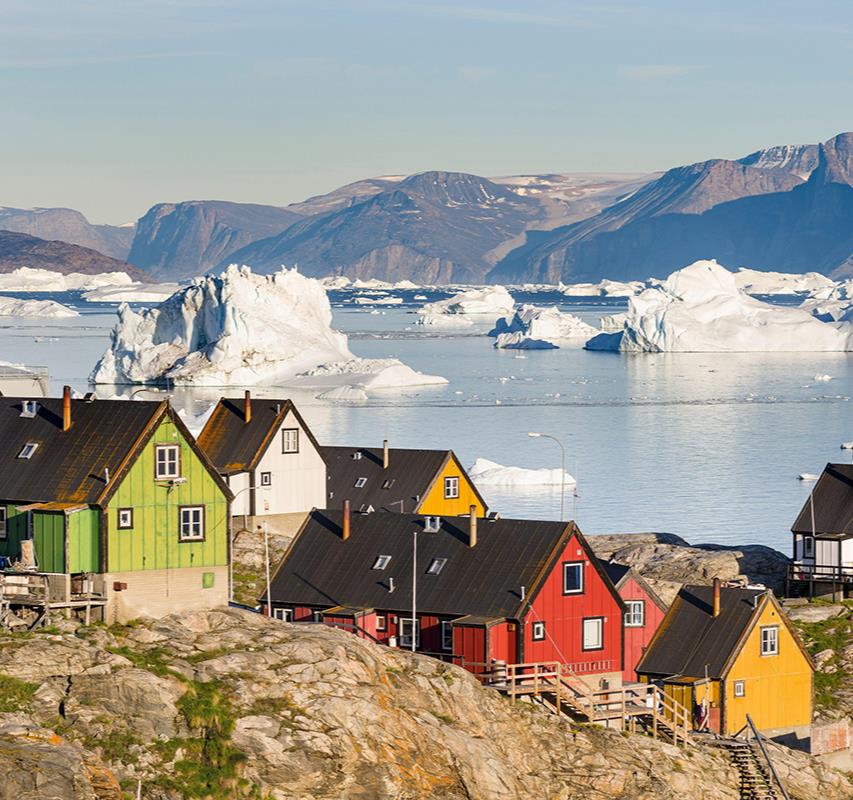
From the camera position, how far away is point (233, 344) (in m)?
141

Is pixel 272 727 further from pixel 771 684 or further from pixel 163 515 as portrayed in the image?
pixel 771 684

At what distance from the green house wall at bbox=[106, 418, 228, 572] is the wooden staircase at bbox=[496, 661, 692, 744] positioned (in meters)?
5.48

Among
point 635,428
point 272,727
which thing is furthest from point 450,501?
point 635,428

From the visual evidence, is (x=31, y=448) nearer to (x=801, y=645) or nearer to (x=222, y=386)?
(x=801, y=645)

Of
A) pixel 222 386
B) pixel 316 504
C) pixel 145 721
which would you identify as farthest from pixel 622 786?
pixel 222 386

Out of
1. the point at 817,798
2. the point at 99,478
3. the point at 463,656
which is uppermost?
the point at 99,478

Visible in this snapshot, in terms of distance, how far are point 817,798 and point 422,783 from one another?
10194 mm

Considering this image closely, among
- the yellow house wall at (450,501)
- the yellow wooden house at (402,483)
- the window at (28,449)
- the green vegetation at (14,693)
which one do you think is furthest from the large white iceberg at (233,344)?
the green vegetation at (14,693)

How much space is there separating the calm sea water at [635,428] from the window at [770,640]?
2857cm

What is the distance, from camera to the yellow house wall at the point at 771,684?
37.2 m

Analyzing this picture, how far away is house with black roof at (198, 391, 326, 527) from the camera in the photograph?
48781mm

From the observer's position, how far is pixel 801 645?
3834 centimetres

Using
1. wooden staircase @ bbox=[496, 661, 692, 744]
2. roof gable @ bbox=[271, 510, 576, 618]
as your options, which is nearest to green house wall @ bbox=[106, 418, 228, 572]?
roof gable @ bbox=[271, 510, 576, 618]

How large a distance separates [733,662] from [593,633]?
11.0ft
